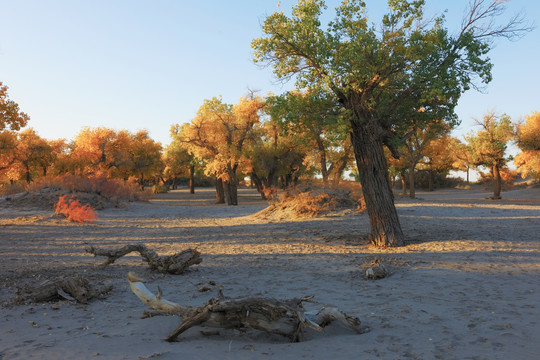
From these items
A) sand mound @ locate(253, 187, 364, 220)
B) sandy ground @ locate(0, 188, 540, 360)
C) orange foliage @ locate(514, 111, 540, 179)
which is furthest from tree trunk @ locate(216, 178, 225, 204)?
orange foliage @ locate(514, 111, 540, 179)

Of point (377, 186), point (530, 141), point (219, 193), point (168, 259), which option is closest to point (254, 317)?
point (168, 259)

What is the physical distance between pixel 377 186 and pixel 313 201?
768 centimetres

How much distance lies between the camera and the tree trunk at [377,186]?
1053 cm

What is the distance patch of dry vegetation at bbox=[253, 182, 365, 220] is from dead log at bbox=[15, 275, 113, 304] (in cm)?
1247

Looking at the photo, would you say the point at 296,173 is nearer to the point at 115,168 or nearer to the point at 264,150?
the point at 264,150

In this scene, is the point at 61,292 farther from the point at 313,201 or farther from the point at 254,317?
the point at 313,201

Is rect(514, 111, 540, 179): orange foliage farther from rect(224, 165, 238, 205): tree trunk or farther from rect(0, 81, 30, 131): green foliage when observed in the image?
rect(0, 81, 30, 131): green foliage

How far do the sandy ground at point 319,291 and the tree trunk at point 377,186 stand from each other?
503 mm

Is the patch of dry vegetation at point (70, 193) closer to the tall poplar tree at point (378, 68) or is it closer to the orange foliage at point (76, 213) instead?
the orange foliage at point (76, 213)

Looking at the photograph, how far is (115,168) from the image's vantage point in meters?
37.8

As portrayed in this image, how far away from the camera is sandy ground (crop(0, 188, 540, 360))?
406cm

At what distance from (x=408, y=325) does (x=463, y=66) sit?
24.6 ft

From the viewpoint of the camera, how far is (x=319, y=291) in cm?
639

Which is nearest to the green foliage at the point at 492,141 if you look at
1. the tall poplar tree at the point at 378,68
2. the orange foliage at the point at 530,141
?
the orange foliage at the point at 530,141
